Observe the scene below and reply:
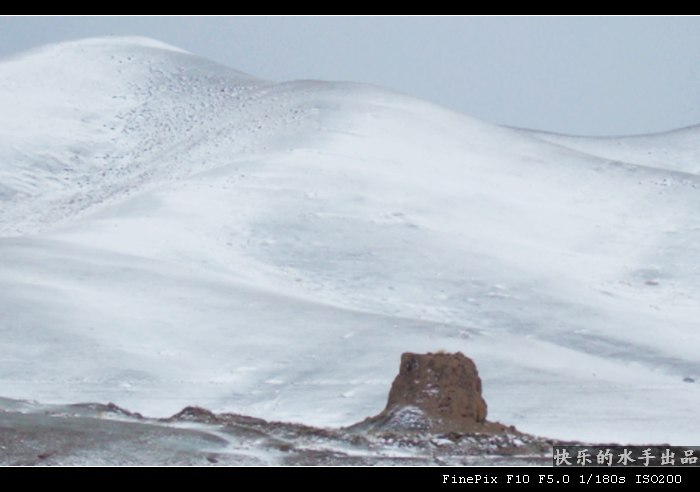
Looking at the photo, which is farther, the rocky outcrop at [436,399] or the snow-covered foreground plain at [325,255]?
the snow-covered foreground plain at [325,255]

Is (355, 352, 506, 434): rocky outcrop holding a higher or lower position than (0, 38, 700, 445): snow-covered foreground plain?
lower

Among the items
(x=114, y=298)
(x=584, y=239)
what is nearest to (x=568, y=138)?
(x=584, y=239)

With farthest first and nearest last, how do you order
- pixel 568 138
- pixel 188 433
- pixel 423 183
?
pixel 568 138 < pixel 423 183 < pixel 188 433

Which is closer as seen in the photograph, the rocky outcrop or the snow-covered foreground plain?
the rocky outcrop

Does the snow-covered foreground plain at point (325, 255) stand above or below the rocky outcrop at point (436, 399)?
above
